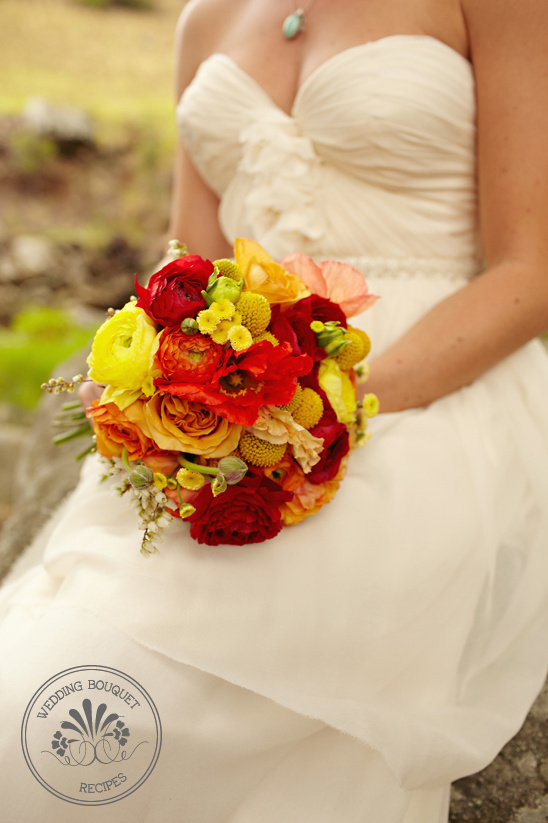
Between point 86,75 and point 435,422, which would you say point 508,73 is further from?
point 86,75

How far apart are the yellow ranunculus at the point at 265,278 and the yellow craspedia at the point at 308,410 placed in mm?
127

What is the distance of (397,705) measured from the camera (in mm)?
880

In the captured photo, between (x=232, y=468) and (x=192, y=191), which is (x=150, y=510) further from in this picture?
(x=192, y=191)

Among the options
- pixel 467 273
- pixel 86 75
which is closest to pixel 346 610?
pixel 467 273

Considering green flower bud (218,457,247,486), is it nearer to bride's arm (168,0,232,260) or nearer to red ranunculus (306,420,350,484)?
red ranunculus (306,420,350,484)

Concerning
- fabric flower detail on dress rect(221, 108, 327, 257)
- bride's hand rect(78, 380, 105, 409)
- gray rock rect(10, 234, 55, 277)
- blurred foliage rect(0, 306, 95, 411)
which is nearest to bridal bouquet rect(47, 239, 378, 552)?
bride's hand rect(78, 380, 105, 409)

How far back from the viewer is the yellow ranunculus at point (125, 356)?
2.34ft

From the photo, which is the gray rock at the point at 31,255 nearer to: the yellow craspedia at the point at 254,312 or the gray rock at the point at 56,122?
the gray rock at the point at 56,122

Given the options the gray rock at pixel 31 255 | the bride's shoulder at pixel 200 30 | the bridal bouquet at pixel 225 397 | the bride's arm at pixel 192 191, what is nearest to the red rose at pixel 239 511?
the bridal bouquet at pixel 225 397

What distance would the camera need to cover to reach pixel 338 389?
0.83 meters

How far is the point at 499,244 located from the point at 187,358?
0.69 m

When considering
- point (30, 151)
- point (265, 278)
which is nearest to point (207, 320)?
point (265, 278)

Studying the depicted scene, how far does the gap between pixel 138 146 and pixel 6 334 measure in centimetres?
362

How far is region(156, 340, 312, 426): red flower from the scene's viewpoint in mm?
697
